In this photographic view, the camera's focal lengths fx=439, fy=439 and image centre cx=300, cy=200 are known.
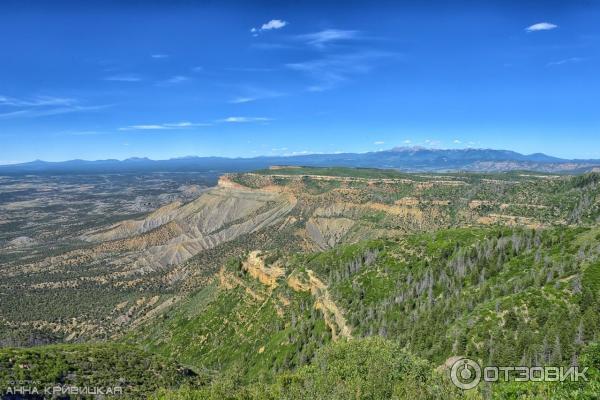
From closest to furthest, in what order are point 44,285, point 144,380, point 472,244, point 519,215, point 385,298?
point 144,380
point 385,298
point 472,244
point 519,215
point 44,285

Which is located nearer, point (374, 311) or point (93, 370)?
point (93, 370)

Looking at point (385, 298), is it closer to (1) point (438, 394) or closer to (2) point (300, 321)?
(2) point (300, 321)

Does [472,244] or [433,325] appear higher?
[472,244]

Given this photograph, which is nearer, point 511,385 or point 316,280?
point 511,385

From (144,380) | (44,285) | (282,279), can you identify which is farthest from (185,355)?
(44,285)

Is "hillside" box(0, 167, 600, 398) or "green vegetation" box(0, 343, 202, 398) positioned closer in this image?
"hillside" box(0, 167, 600, 398)

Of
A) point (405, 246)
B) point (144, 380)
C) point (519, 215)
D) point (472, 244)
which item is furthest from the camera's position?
point (519, 215)

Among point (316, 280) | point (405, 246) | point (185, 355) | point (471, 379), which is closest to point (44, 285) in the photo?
point (185, 355)

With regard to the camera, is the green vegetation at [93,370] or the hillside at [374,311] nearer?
the hillside at [374,311]

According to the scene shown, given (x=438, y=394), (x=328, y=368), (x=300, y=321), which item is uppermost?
(x=438, y=394)

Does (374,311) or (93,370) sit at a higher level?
(374,311)
